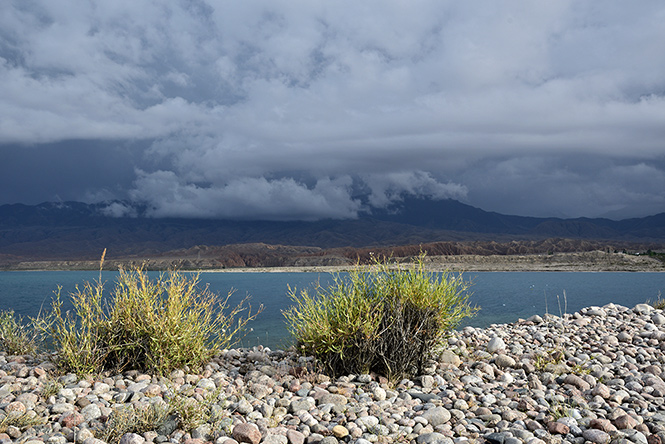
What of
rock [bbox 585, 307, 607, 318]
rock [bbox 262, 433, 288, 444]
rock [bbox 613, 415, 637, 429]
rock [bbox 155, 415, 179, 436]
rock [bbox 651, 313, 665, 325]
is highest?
rock [bbox 155, 415, 179, 436]

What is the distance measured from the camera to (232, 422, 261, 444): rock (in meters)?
5.43

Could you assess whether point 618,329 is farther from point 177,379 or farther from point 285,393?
point 177,379

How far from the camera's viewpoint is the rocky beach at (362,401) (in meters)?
5.62

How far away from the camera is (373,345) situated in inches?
317

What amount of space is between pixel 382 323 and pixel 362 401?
5.54 ft

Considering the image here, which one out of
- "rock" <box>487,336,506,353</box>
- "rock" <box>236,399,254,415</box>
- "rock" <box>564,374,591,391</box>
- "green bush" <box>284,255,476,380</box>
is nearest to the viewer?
"rock" <box>236,399,254,415</box>

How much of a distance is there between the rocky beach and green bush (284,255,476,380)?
0.33 m

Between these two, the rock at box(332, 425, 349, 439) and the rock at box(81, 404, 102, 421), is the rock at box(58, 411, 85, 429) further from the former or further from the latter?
the rock at box(332, 425, 349, 439)

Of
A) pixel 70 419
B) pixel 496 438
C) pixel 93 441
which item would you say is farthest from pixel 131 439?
pixel 496 438

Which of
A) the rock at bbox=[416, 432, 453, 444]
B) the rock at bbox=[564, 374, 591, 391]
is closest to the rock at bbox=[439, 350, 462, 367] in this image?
the rock at bbox=[564, 374, 591, 391]

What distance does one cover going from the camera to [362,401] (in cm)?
686

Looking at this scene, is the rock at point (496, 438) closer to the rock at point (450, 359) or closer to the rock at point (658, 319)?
the rock at point (450, 359)

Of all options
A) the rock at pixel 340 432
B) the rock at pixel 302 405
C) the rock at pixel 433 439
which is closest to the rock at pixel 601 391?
the rock at pixel 433 439

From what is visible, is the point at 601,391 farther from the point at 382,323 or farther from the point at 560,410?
the point at 382,323
